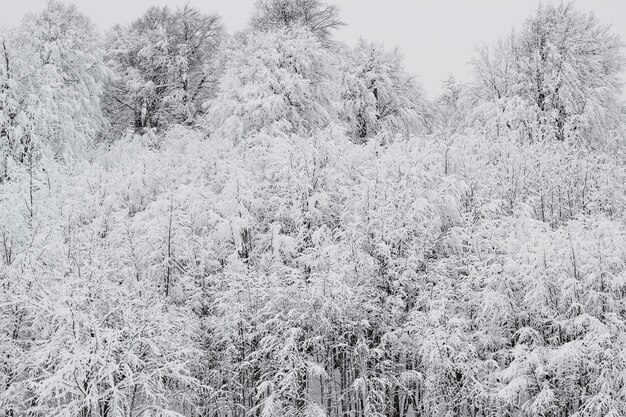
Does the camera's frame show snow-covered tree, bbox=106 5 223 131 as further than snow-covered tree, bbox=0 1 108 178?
Yes

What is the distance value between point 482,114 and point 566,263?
1437 cm

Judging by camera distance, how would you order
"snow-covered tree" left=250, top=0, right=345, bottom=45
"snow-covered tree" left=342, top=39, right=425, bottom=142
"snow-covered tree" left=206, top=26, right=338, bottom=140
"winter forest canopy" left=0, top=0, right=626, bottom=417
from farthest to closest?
"snow-covered tree" left=342, top=39, right=425, bottom=142
"snow-covered tree" left=250, top=0, right=345, bottom=45
"snow-covered tree" left=206, top=26, right=338, bottom=140
"winter forest canopy" left=0, top=0, right=626, bottom=417

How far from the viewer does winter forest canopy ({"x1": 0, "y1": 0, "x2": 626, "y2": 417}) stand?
10.4 metres

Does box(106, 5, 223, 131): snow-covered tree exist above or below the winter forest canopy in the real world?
above

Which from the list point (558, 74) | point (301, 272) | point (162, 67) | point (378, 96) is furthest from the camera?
point (162, 67)

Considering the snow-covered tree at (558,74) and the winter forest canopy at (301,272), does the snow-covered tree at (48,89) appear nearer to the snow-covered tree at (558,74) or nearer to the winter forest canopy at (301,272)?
the winter forest canopy at (301,272)

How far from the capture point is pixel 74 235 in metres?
13.0

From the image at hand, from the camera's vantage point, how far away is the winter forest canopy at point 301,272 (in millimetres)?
10422

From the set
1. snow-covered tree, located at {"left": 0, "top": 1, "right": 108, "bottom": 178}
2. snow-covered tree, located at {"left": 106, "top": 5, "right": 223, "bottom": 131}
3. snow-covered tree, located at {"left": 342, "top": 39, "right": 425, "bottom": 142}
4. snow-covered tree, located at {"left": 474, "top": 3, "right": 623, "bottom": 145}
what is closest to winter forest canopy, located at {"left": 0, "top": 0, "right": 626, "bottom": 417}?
snow-covered tree, located at {"left": 0, "top": 1, "right": 108, "bottom": 178}

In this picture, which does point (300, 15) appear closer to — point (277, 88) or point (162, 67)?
point (277, 88)

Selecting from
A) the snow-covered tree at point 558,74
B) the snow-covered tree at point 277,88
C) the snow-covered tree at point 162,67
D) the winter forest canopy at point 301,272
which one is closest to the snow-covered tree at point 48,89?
the winter forest canopy at point 301,272

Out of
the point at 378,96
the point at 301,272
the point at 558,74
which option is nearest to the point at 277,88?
the point at 378,96

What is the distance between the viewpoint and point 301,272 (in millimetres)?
12844

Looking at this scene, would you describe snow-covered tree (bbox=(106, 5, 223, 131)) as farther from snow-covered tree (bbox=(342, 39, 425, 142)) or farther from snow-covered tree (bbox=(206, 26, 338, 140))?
snow-covered tree (bbox=(342, 39, 425, 142))
